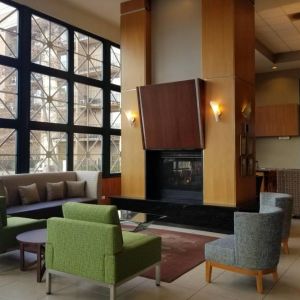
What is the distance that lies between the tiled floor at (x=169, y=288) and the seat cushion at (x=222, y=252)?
28 cm

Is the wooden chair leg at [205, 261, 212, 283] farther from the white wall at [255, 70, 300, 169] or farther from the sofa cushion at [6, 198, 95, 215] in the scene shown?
the white wall at [255, 70, 300, 169]

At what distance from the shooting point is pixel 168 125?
6730mm

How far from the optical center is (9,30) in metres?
6.65

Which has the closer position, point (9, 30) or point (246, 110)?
point (246, 110)

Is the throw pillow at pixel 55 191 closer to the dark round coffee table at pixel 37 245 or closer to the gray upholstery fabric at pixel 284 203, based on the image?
the dark round coffee table at pixel 37 245

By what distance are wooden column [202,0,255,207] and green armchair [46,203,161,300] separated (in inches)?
119

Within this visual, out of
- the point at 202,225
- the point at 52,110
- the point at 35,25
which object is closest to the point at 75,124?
the point at 52,110

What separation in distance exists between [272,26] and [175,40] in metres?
3.05

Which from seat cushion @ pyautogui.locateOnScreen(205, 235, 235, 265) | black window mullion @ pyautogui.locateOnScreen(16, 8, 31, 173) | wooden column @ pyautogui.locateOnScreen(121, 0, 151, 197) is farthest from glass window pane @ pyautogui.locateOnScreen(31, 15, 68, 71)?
seat cushion @ pyautogui.locateOnScreen(205, 235, 235, 265)

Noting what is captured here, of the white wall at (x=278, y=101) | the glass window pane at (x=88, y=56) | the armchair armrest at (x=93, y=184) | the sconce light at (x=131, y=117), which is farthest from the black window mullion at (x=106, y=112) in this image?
the white wall at (x=278, y=101)

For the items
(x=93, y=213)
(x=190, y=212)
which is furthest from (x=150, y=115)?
(x=93, y=213)

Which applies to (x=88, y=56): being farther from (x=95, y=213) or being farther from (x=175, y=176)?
(x=95, y=213)

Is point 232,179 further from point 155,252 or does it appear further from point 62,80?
point 62,80

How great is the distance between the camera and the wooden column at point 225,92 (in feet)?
20.1
